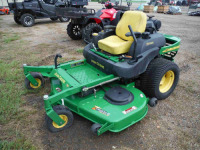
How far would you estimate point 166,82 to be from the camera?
3248mm

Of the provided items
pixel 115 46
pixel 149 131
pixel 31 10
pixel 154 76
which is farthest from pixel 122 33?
pixel 31 10

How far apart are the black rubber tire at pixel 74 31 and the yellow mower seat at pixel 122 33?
353 cm

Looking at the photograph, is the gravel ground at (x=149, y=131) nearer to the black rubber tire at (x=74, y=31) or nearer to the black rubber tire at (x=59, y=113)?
the black rubber tire at (x=59, y=113)

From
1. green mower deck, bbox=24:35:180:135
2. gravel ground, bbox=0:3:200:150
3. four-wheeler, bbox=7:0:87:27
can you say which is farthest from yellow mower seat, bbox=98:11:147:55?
four-wheeler, bbox=7:0:87:27

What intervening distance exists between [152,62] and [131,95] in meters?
0.76

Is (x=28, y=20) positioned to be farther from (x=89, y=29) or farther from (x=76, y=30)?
(x=89, y=29)

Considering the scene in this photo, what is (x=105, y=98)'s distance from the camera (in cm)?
254

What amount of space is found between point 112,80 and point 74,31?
4.49 m

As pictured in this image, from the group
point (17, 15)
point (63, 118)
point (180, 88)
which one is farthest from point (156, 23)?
point (17, 15)

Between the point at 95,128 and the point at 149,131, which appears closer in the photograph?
the point at 95,128

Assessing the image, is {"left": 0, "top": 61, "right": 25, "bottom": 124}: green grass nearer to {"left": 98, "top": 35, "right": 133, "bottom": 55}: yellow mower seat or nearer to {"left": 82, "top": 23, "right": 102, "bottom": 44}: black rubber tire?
{"left": 98, "top": 35, "right": 133, "bottom": 55}: yellow mower seat

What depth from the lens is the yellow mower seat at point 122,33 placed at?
9.63 feet

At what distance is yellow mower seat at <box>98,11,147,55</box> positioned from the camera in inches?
116

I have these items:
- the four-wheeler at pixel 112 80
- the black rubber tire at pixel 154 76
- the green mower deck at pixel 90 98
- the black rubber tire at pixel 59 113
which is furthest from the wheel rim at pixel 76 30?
the black rubber tire at pixel 59 113
